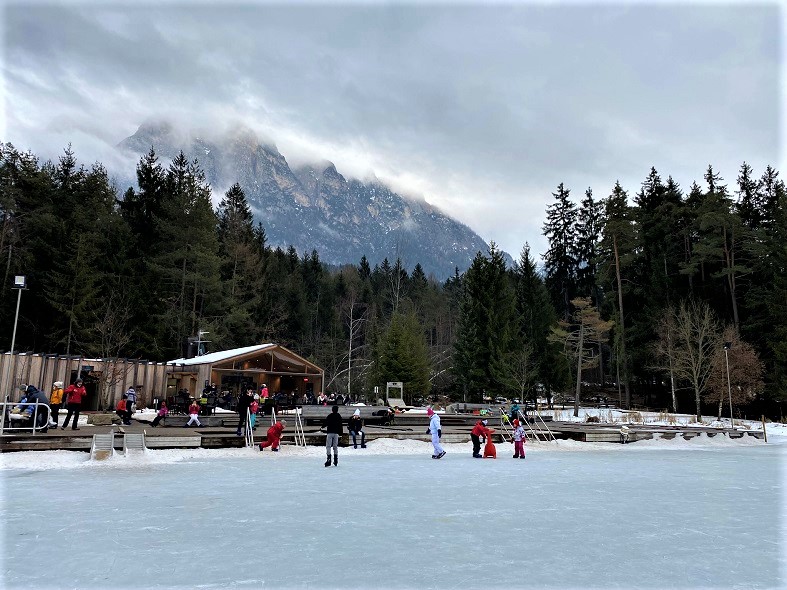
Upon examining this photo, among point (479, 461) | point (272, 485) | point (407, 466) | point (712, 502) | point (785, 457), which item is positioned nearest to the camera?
point (712, 502)

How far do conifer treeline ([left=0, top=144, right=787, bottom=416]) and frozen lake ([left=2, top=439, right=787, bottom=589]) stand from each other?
2873 centimetres

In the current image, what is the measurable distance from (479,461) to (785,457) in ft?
42.1

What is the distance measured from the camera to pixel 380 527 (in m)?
7.79

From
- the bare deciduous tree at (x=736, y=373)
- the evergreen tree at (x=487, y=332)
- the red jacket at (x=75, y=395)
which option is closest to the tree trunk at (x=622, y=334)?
the bare deciduous tree at (x=736, y=373)

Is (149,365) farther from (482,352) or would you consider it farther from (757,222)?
(757,222)

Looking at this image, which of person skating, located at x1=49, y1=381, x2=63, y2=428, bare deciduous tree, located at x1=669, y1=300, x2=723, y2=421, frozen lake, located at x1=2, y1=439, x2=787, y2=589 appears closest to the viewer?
frozen lake, located at x1=2, y1=439, x2=787, y2=589

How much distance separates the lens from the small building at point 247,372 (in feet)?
104

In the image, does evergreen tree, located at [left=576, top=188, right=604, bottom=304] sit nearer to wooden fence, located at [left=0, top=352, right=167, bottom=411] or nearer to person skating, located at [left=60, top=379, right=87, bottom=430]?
wooden fence, located at [left=0, top=352, right=167, bottom=411]

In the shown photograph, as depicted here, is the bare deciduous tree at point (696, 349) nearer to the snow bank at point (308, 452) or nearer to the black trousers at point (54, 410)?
the snow bank at point (308, 452)

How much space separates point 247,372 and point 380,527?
28.9m

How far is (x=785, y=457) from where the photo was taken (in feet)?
67.6

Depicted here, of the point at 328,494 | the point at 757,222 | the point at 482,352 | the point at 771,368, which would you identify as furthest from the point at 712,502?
the point at 757,222

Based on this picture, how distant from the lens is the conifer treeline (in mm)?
42719

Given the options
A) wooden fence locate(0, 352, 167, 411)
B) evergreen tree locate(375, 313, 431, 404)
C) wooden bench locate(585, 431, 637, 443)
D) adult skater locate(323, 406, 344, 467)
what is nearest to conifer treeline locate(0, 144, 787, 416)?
evergreen tree locate(375, 313, 431, 404)
